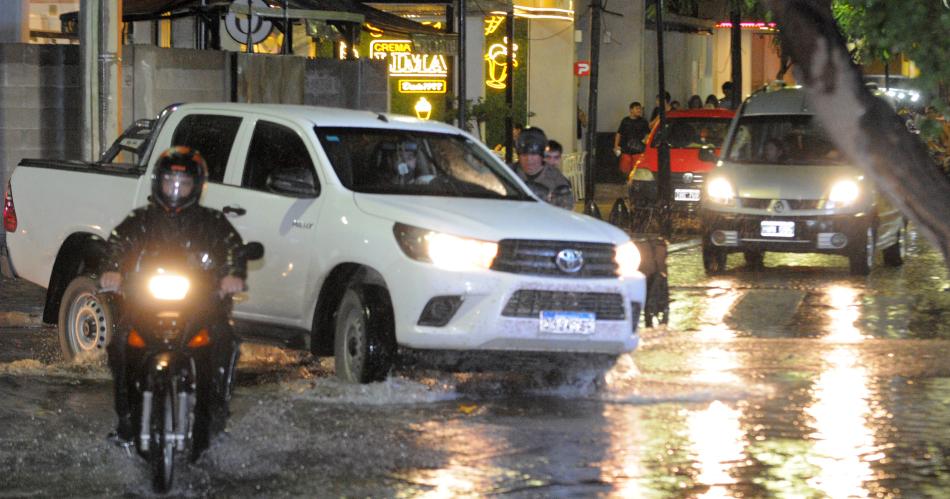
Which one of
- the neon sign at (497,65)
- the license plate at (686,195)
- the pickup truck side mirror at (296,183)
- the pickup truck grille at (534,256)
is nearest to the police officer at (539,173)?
the pickup truck side mirror at (296,183)

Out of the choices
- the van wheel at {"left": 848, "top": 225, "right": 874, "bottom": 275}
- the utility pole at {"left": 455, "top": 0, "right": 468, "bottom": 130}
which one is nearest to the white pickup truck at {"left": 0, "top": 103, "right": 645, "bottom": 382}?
the van wheel at {"left": 848, "top": 225, "right": 874, "bottom": 275}

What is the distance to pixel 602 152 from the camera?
4050cm

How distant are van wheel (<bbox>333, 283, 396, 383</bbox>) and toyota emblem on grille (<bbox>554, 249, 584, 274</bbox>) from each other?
1040 mm

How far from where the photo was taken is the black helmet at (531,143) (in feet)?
42.5

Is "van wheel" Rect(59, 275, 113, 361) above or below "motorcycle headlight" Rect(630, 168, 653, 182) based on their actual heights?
below

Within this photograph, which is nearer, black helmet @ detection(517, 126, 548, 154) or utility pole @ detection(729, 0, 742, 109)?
black helmet @ detection(517, 126, 548, 154)

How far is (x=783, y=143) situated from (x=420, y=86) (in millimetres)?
10244

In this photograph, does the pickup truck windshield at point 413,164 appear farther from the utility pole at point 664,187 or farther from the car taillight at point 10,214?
the utility pole at point 664,187

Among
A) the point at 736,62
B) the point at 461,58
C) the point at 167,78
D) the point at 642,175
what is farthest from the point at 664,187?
the point at 736,62

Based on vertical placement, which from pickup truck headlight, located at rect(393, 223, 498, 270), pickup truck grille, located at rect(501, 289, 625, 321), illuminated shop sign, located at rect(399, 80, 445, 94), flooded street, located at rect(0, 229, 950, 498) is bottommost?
flooded street, located at rect(0, 229, 950, 498)

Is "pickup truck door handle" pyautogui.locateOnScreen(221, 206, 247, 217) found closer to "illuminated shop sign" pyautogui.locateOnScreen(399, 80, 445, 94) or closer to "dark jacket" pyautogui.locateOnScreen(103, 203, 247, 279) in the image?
"dark jacket" pyautogui.locateOnScreen(103, 203, 247, 279)

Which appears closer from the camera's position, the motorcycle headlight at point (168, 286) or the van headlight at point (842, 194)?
the motorcycle headlight at point (168, 286)

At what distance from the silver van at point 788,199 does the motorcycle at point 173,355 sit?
1089 centimetres

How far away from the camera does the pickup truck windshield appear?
10.9 m
